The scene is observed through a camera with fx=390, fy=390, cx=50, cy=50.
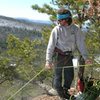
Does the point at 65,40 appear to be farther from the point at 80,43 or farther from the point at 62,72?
the point at 62,72

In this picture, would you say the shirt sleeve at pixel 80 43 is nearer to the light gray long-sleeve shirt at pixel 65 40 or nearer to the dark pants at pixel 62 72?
the light gray long-sleeve shirt at pixel 65 40

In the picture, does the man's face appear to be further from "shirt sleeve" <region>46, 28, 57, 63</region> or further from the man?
"shirt sleeve" <region>46, 28, 57, 63</region>

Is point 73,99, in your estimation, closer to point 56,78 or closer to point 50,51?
point 56,78

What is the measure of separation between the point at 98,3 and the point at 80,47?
1835mm

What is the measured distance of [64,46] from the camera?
5.89 meters

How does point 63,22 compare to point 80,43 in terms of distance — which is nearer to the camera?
point 63,22

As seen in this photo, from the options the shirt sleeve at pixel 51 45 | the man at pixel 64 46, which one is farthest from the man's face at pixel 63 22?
the shirt sleeve at pixel 51 45

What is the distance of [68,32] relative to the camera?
589cm

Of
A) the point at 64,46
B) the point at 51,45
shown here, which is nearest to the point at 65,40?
the point at 64,46

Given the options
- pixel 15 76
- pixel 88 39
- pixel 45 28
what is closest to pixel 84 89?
pixel 88 39

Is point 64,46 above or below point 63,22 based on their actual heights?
below

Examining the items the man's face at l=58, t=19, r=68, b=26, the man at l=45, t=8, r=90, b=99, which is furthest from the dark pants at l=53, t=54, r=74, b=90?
the man's face at l=58, t=19, r=68, b=26

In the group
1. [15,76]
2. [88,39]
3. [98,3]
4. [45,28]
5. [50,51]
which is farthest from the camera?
[15,76]

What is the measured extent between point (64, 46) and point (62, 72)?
399 millimetres
